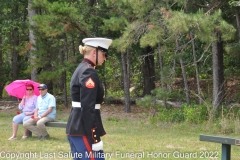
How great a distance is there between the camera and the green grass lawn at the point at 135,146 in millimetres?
7641

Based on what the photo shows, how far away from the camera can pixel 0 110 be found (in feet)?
59.7

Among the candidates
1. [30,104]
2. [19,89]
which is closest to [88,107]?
[30,104]

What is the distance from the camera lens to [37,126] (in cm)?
943

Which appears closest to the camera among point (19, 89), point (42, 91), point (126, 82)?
point (42, 91)

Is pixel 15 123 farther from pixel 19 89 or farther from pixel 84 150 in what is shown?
pixel 84 150

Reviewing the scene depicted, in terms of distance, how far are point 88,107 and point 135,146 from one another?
489cm

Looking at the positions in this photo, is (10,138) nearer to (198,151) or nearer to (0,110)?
(198,151)

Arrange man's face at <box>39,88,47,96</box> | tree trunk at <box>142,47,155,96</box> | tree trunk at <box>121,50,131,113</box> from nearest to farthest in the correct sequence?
1. man's face at <box>39,88,47,96</box>
2. tree trunk at <box>121,50,131,113</box>
3. tree trunk at <box>142,47,155,96</box>

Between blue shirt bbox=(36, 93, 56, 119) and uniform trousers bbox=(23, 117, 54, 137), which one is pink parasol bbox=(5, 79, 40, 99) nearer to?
blue shirt bbox=(36, 93, 56, 119)

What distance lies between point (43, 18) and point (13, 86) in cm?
456

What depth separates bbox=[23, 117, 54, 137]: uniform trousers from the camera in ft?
30.8

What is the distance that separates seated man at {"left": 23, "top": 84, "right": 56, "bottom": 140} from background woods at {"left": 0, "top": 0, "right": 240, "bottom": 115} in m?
3.10

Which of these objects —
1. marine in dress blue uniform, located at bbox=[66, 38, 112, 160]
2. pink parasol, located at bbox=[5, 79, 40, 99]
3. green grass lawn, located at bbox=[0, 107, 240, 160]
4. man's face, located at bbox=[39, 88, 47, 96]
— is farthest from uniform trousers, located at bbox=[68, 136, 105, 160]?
pink parasol, located at bbox=[5, 79, 40, 99]

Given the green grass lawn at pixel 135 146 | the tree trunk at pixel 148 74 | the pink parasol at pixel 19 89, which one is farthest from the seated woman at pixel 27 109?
the tree trunk at pixel 148 74
